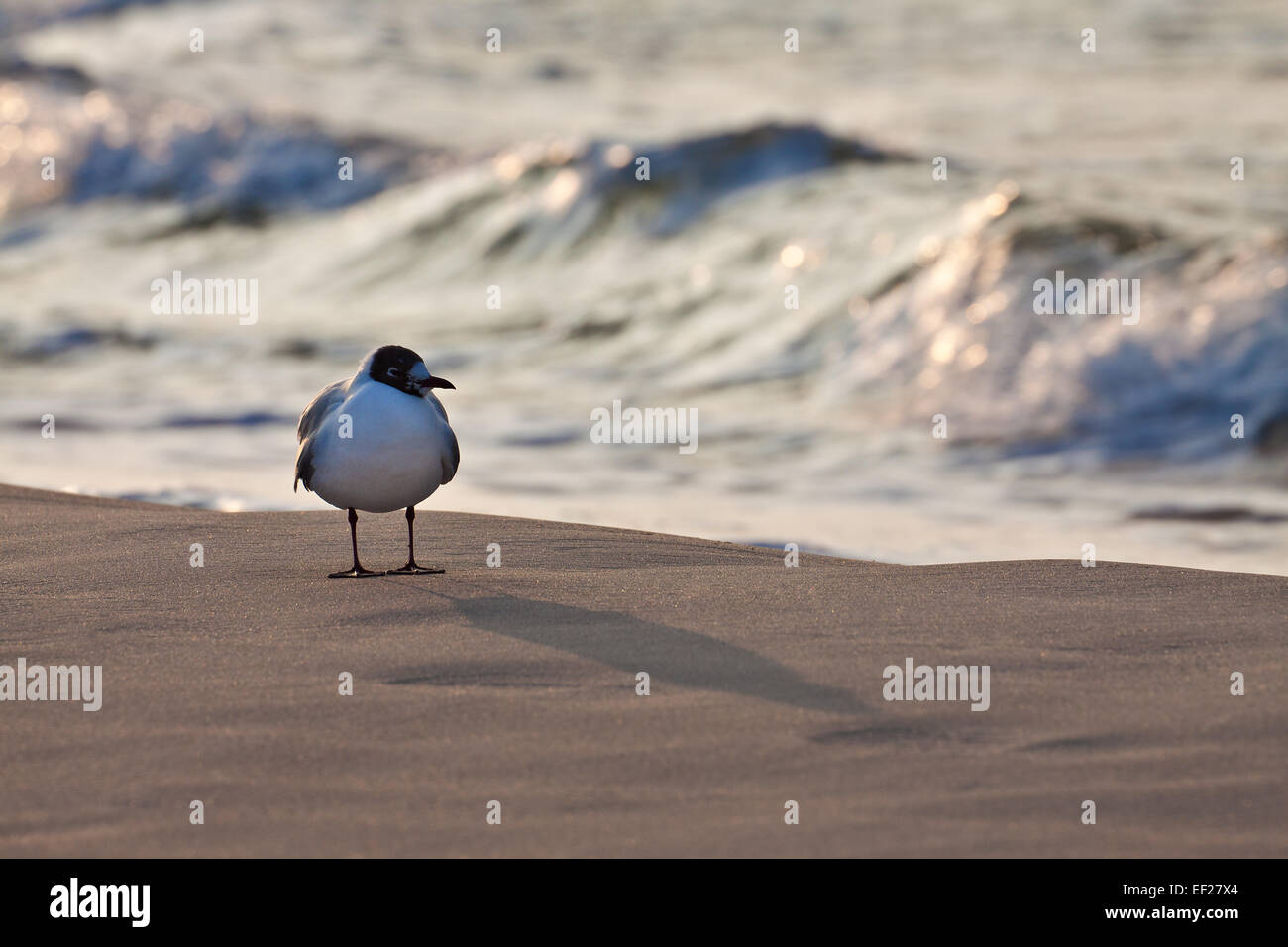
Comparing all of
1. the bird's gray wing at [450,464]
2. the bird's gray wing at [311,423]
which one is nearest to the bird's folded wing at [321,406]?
the bird's gray wing at [311,423]

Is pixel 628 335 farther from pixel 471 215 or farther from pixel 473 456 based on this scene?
pixel 471 215

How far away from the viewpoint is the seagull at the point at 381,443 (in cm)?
480

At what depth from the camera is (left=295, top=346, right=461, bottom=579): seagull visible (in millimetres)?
4797

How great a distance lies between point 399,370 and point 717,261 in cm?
807

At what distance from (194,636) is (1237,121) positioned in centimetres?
1297

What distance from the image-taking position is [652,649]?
4094 millimetres

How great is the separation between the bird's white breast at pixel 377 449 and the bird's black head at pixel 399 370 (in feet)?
0.10

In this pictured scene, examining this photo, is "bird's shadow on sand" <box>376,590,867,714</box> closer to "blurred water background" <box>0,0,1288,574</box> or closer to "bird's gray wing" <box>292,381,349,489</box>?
"bird's gray wing" <box>292,381,349,489</box>

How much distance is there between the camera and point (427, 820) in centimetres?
304

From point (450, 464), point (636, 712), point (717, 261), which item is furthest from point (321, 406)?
point (717, 261)

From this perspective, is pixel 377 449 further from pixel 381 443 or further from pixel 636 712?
pixel 636 712

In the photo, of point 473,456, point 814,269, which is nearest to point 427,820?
point 473,456

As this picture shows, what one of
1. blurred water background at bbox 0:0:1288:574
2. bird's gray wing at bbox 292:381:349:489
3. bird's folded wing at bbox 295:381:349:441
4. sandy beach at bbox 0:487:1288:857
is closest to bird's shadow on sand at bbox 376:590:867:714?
sandy beach at bbox 0:487:1288:857

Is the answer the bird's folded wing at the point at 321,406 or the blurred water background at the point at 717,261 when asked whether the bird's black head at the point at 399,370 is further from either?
the blurred water background at the point at 717,261
